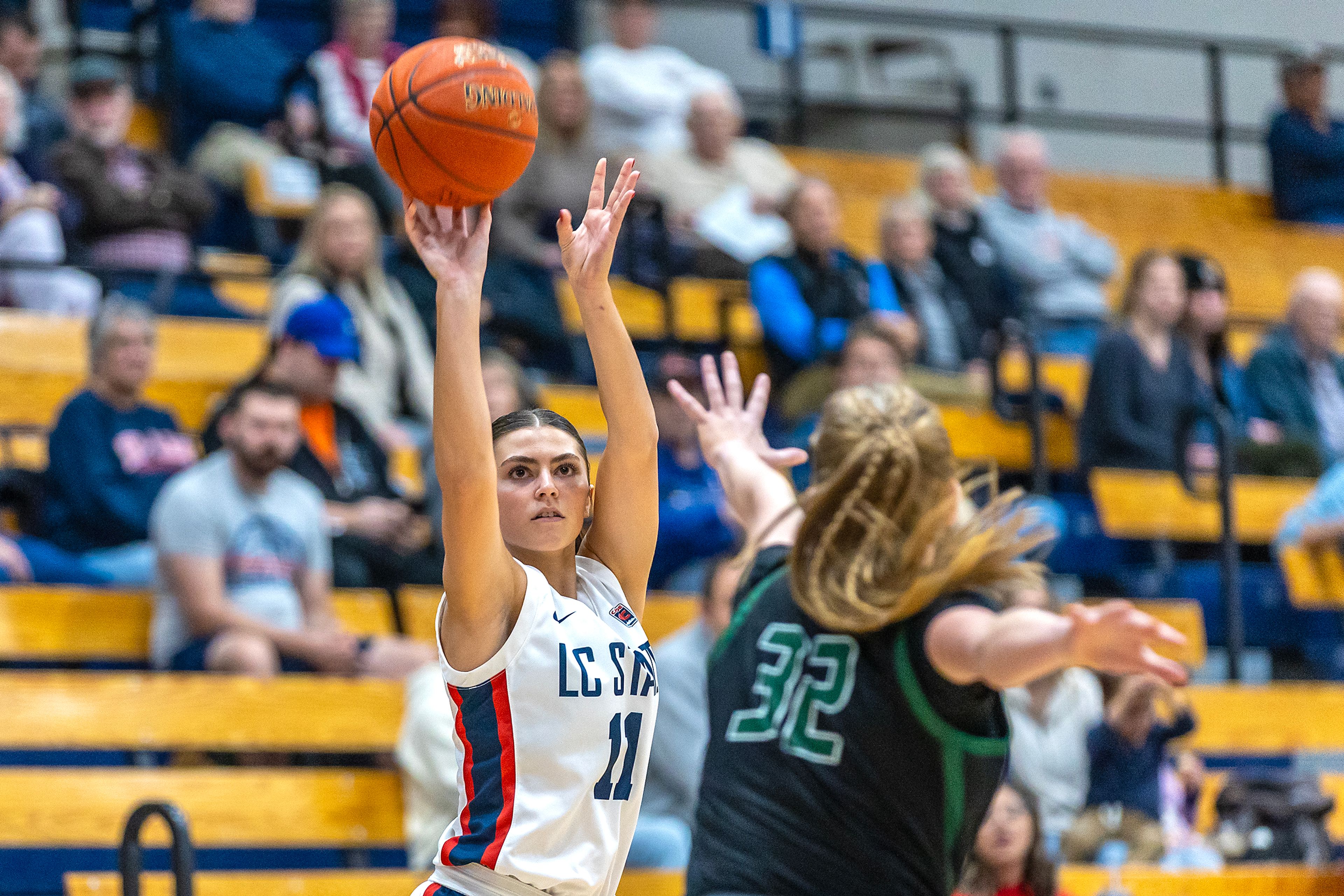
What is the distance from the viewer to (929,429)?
3223mm

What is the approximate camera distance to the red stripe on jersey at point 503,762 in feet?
8.21

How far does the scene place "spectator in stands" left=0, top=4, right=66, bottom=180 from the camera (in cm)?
722

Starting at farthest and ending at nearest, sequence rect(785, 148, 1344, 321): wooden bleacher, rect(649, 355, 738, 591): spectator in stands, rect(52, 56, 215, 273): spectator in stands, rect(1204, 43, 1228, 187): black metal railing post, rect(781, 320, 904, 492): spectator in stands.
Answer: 1. rect(1204, 43, 1228, 187): black metal railing post
2. rect(785, 148, 1344, 321): wooden bleacher
3. rect(52, 56, 215, 273): spectator in stands
4. rect(781, 320, 904, 492): spectator in stands
5. rect(649, 355, 738, 591): spectator in stands

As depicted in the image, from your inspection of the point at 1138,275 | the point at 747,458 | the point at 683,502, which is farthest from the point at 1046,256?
the point at 747,458

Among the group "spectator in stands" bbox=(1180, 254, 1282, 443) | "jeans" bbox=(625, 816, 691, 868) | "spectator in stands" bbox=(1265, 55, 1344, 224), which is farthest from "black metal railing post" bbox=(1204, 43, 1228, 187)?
"jeans" bbox=(625, 816, 691, 868)

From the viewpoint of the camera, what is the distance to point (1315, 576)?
7.08 meters

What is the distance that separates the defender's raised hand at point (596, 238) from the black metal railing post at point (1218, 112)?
9118 millimetres

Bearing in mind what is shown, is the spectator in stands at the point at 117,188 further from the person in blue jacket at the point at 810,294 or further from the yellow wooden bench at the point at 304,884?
the yellow wooden bench at the point at 304,884

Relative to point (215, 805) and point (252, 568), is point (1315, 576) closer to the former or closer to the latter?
point (252, 568)

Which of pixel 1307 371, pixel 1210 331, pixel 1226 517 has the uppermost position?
pixel 1210 331

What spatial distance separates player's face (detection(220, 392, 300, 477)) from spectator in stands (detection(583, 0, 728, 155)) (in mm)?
3537

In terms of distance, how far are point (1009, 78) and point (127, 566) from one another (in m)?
6.44

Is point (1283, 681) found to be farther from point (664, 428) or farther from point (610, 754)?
point (610, 754)

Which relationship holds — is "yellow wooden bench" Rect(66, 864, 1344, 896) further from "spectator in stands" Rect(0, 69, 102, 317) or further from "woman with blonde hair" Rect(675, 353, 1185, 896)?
"spectator in stands" Rect(0, 69, 102, 317)
